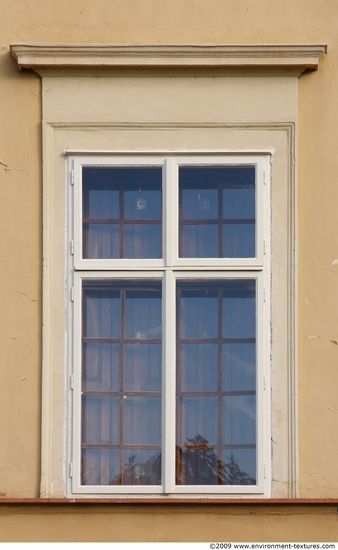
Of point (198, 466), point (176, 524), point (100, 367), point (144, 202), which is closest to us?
point (176, 524)


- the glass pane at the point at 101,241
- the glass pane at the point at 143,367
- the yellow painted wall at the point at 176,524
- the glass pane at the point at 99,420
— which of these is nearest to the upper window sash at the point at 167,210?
the glass pane at the point at 101,241

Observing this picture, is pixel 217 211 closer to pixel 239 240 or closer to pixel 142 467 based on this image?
pixel 239 240

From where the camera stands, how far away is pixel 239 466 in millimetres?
6828

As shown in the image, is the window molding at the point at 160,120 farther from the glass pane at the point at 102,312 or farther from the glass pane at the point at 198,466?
the glass pane at the point at 198,466

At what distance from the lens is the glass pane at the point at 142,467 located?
22.4 feet

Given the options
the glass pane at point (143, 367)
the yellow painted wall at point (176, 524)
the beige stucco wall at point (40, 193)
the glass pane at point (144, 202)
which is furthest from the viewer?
the glass pane at point (144, 202)

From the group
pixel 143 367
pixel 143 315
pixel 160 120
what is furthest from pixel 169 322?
pixel 160 120

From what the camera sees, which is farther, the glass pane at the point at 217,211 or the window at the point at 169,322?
the glass pane at the point at 217,211

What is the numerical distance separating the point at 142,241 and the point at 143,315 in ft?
1.31

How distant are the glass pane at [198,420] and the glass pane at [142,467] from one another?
6.9 inches
